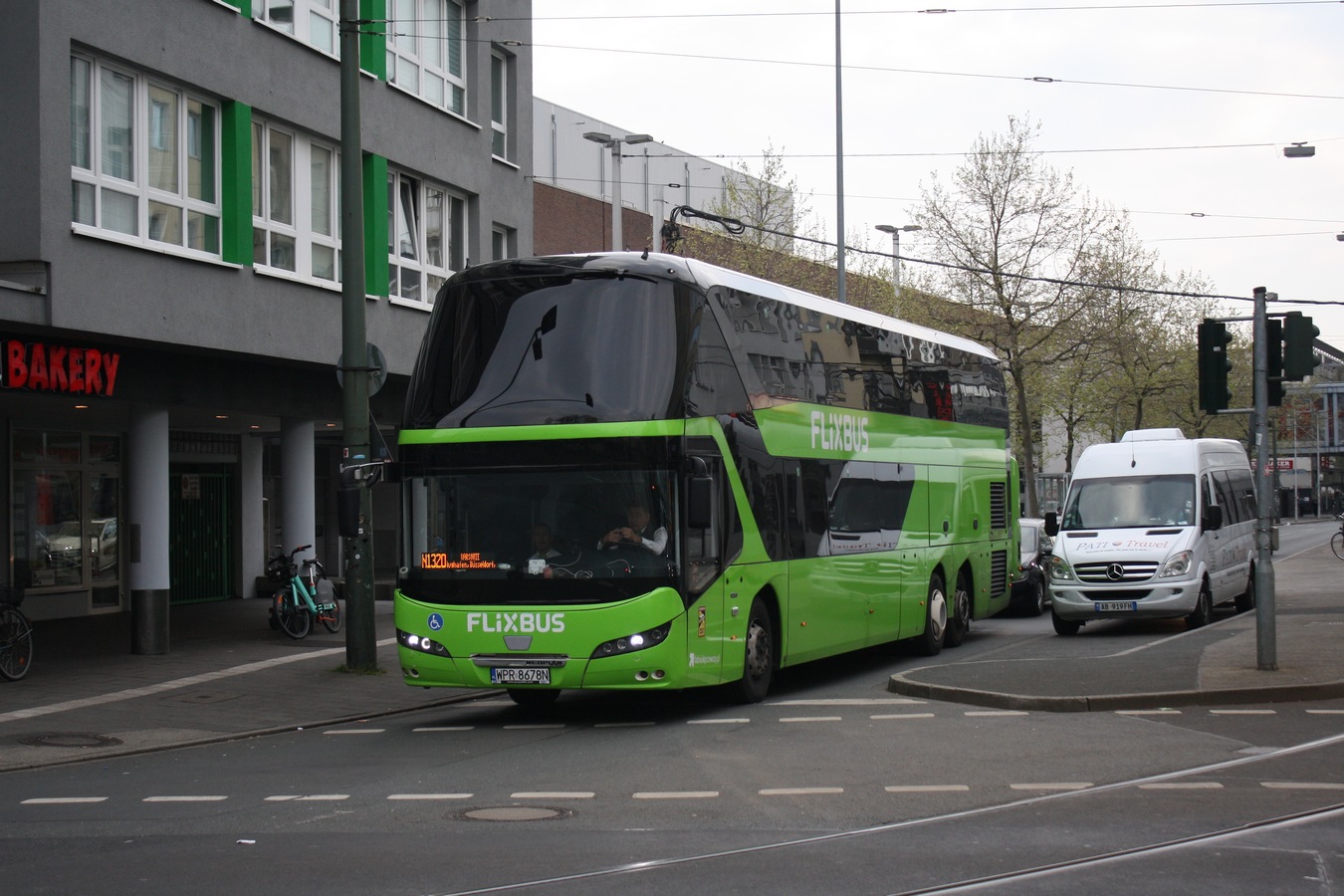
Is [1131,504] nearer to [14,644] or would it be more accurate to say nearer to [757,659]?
[757,659]

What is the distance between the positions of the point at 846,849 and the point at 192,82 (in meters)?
14.6

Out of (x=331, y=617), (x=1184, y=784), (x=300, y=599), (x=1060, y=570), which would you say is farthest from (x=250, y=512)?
(x=1184, y=784)

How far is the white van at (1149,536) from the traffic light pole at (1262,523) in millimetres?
6771

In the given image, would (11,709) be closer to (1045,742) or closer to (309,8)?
(1045,742)

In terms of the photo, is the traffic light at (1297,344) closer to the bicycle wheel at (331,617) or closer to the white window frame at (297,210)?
the white window frame at (297,210)

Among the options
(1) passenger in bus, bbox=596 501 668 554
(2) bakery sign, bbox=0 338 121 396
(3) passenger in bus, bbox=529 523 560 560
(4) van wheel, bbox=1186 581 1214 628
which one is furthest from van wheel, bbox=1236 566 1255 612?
(2) bakery sign, bbox=0 338 121 396

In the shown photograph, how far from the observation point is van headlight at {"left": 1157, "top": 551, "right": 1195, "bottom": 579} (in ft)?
71.1

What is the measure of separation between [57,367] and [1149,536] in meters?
14.4

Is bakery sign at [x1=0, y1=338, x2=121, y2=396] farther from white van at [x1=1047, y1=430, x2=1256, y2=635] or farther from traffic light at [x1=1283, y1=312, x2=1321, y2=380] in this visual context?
white van at [x1=1047, y1=430, x2=1256, y2=635]

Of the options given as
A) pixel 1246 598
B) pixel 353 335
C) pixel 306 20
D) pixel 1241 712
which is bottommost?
pixel 1246 598

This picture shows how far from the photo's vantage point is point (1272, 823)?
8492 millimetres

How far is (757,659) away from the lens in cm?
1455

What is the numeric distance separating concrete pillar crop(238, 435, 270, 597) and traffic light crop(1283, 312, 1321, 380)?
20464 mm

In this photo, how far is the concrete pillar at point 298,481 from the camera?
2442 cm
